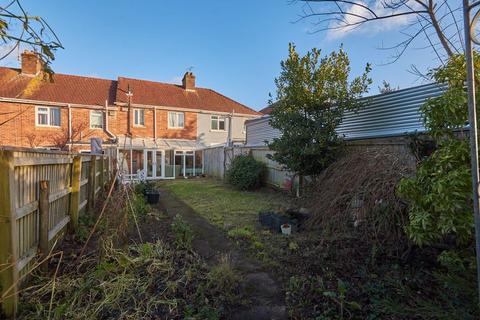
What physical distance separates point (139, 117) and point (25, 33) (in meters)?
18.9

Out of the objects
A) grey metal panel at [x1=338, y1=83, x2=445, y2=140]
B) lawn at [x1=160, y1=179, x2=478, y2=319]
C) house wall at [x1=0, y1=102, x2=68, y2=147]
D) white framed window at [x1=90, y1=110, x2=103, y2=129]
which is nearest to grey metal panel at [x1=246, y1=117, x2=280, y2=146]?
grey metal panel at [x1=338, y1=83, x2=445, y2=140]

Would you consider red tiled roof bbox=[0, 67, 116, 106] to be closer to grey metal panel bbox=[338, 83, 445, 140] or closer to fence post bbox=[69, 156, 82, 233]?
fence post bbox=[69, 156, 82, 233]

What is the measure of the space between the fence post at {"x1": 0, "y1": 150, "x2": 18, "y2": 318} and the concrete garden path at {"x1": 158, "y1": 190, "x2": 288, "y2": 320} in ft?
6.71

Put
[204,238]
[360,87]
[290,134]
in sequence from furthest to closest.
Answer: [290,134]
[360,87]
[204,238]

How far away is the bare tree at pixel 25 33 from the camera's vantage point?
1.59 meters

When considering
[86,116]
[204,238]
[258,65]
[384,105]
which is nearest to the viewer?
[204,238]

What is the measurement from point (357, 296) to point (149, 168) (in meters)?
17.8

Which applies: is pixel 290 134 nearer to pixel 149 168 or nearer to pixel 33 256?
pixel 33 256

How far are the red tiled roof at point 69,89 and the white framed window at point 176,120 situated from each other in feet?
13.5

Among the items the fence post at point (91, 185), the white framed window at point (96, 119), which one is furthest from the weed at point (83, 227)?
the white framed window at point (96, 119)

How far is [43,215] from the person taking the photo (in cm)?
336

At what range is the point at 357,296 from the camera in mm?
3010

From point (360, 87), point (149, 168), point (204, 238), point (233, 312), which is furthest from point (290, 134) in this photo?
point (149, 168)

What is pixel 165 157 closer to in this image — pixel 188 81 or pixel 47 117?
pixel 188 81
